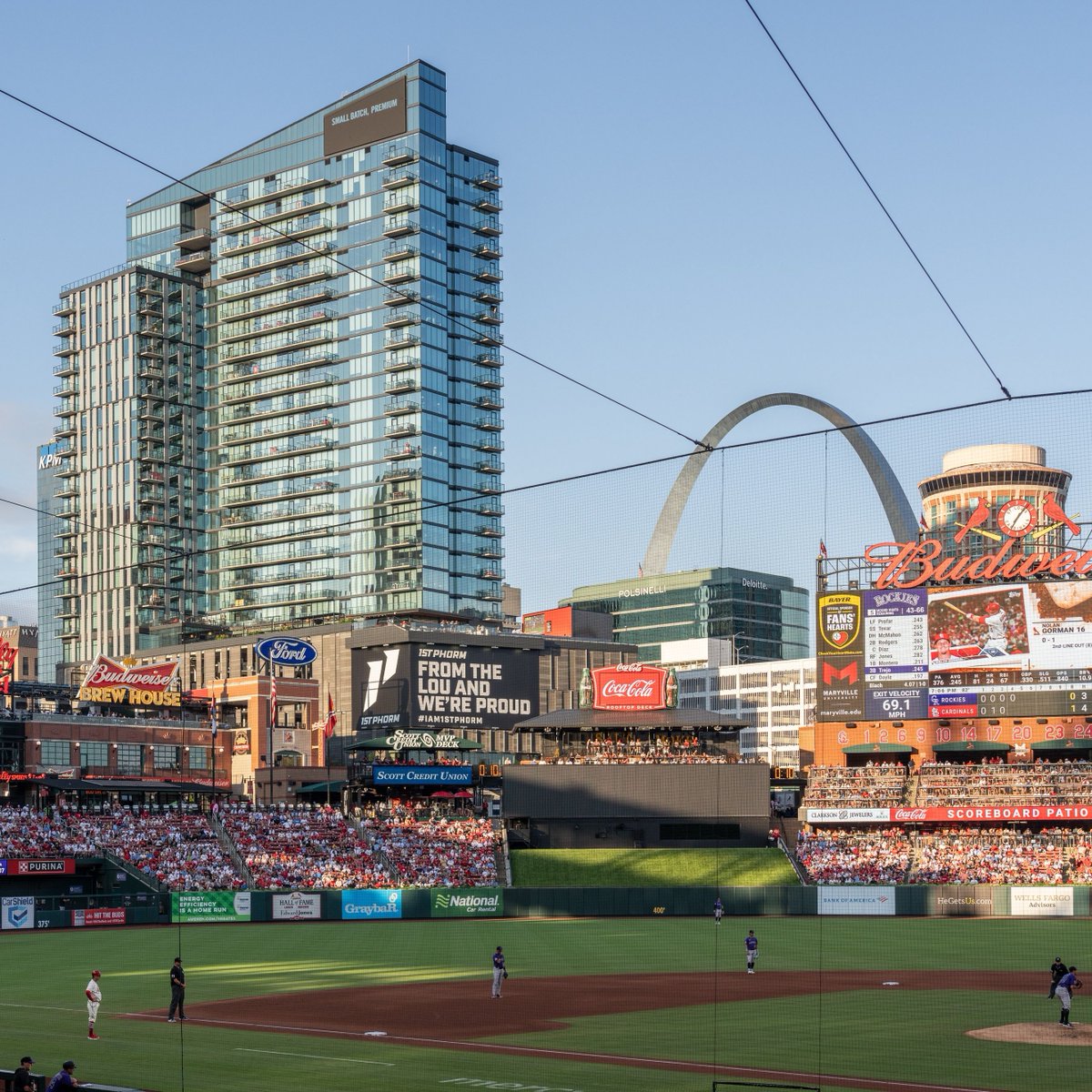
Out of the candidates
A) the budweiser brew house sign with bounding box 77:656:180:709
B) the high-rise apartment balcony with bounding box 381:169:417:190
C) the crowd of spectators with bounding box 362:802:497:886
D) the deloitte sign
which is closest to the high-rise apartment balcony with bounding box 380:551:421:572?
the high-rise apartment balcony with bounding box 381:169:417:190

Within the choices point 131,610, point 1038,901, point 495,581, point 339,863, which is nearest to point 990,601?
point 1038,901

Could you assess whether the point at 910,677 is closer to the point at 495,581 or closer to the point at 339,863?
the point at 339,863

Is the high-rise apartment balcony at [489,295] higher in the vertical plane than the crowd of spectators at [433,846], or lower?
higher

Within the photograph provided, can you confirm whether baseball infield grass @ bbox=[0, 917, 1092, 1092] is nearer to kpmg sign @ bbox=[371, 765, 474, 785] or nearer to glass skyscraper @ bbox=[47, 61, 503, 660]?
kpmg sign @ bbox=[371, 765, 474, 785]

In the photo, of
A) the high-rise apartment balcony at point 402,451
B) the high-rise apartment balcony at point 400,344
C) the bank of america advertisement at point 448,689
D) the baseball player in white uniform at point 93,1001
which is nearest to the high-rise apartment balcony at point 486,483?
the high-rise apartment balcony at point 402,451

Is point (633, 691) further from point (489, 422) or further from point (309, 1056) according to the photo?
point (489, 422)

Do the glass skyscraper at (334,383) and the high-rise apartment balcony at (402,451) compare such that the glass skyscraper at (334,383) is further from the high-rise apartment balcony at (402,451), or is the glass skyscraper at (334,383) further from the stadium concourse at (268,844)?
the stadium concourse at (268,844)
